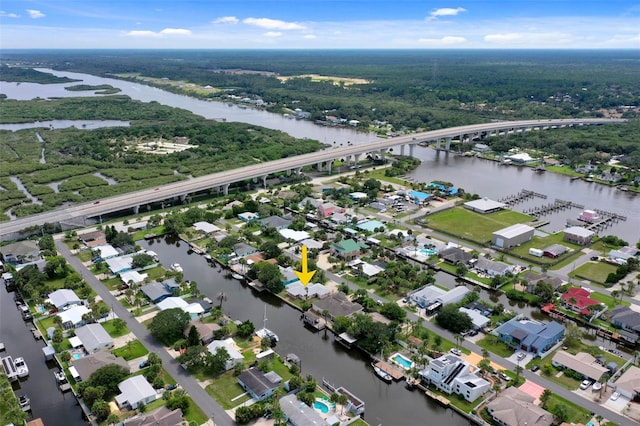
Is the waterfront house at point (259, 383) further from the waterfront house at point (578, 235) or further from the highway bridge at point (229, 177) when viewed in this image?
the waterfront house at point (578, 235)

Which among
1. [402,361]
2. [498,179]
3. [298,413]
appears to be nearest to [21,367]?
[298,413]

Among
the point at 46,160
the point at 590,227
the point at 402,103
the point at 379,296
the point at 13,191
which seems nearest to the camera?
the point at 379,296

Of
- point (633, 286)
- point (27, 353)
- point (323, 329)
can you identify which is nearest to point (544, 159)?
point (633, 286)

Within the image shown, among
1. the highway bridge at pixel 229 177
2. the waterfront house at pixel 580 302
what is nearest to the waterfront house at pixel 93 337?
the highway bridge at pixel 229 177

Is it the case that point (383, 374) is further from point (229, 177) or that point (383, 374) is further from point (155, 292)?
point (229, 177)

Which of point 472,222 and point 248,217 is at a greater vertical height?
point 248,217

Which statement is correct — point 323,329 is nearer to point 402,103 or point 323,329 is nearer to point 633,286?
point 633,286
